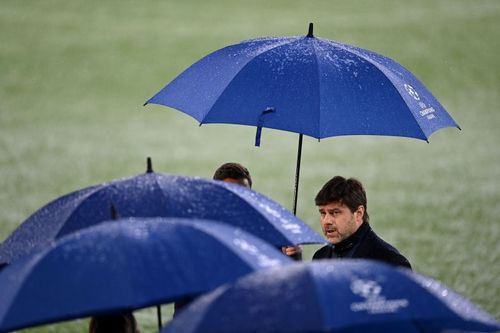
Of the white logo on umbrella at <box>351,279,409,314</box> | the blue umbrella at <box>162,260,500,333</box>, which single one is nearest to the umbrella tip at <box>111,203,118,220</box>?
the blue umbrella at <box>162,260,500,333</box>

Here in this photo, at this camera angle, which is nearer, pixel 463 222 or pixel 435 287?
pixel 435 287

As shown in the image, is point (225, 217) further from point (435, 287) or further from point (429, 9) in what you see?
point (429, 9)

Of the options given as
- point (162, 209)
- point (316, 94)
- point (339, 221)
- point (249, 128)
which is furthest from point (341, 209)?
point (249, 128)

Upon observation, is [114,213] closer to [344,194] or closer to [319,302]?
[319,302]

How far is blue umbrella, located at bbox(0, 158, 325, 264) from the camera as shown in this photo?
16.1 feet

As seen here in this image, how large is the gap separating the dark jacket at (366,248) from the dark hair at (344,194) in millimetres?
103

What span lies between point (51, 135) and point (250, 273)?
19662mm

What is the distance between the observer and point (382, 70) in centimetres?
665

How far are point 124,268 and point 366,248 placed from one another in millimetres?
2319

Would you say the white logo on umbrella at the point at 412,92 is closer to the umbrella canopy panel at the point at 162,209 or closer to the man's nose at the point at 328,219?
the man's nose at the point at 328,219

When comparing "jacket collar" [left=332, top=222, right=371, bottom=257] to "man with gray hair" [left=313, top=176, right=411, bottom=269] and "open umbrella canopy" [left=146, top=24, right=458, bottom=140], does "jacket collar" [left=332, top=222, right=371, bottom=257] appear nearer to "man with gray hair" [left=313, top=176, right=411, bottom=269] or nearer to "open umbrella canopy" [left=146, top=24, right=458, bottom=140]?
"man with gray hair" [left=313, top=176, right=411, bottom=269]

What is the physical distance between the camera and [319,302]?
3.69m

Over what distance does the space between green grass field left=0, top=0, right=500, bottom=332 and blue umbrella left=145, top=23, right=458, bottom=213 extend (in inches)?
214

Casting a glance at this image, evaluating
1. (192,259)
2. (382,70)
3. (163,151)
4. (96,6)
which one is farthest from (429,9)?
(192,259)
